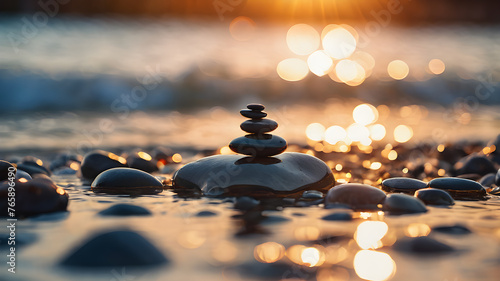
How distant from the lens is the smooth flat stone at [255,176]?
2.98 meters

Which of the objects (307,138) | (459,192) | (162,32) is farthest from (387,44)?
(459,192)

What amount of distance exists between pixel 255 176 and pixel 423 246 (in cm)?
133

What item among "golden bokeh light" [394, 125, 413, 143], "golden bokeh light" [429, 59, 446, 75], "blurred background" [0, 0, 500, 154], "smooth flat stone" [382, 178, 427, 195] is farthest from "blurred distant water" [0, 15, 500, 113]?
"smooth flat stone" [382, 178, 427, 195]

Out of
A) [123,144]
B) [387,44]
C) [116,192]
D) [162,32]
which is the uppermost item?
[162,32]

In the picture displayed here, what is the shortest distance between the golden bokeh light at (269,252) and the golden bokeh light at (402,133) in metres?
5.12

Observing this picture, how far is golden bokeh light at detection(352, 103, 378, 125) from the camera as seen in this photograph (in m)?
8.49

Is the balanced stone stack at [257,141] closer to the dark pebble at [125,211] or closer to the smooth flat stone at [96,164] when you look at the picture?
the dark pebble at [125,211]

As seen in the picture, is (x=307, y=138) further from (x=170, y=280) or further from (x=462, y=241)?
(x=170, y=280)

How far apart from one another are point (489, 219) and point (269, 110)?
7.63 metres

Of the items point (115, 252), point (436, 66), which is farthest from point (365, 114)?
point (115, 252)

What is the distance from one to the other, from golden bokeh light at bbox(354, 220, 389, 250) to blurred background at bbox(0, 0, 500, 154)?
13.7 ft

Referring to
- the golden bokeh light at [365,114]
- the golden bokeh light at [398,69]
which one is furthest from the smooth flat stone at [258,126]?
the golden bokeh light at [398,69]

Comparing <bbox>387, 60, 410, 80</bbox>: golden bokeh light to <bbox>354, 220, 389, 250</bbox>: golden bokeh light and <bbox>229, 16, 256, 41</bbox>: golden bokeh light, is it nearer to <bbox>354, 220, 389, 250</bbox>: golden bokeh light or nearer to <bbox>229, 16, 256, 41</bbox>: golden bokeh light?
<bbox>354, 220, 389, 250</bbox>: golden bokeh light

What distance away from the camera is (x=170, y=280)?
1.53 meters
